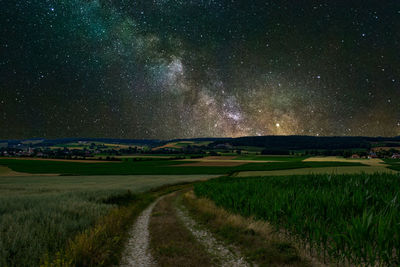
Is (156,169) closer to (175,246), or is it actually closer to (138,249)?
(138,249)

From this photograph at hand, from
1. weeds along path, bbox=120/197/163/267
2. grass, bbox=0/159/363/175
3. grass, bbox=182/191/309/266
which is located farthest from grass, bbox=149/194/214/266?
grass, bbox=0/159/363/175

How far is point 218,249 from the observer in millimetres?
8133

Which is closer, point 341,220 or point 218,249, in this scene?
point 341,220

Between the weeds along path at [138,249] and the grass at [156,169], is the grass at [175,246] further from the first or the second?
the grass at [156,169]

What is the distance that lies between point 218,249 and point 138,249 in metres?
3.11

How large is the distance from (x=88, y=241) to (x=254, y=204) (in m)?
7.58

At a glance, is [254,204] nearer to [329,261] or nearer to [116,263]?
[329,261]

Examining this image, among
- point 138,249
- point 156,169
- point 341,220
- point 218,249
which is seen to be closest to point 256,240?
point 218,249

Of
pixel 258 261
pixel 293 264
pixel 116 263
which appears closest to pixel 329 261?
pixel 293 264

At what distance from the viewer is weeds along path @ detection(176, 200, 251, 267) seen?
704cm

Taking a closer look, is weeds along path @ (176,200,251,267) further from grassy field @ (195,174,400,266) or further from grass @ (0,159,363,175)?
grass @ (0,159,363,175)

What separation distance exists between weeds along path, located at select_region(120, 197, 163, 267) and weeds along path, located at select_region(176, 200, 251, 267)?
218cm

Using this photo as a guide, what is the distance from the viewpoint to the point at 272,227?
9258 millimetres

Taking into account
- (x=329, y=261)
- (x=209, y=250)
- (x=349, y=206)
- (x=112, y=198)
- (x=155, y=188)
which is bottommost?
(x=155, y=188)
